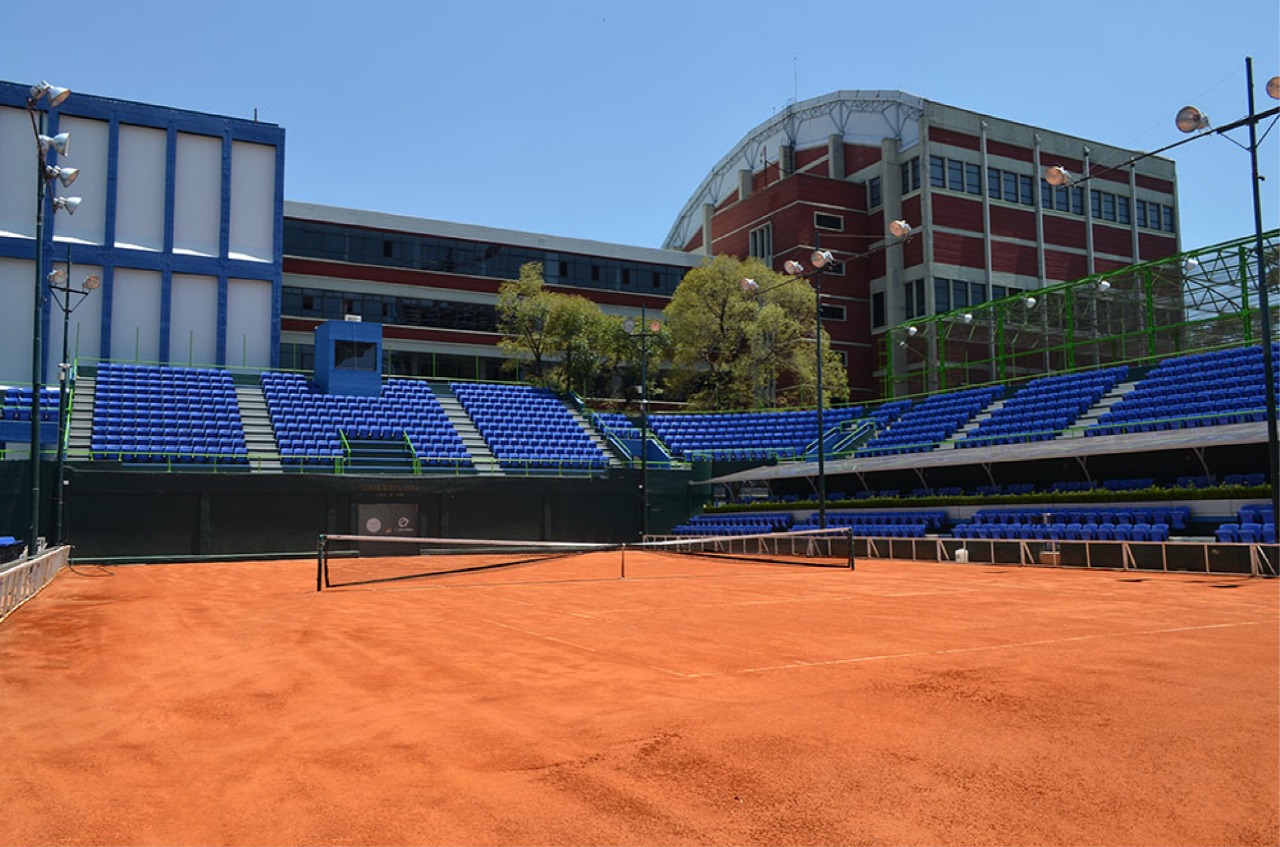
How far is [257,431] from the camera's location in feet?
144

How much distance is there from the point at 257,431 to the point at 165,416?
13.0 ft

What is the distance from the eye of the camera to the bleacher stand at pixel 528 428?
47812mm

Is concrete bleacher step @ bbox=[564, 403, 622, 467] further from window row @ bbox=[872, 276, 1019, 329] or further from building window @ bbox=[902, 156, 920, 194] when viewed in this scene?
building window @ bbox=[902, 156, 920, 194]

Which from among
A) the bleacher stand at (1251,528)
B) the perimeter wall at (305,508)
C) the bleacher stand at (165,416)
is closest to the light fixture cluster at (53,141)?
the perimeter wall at (305,508)

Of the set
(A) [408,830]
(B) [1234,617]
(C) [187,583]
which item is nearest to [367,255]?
(C) [187,583]

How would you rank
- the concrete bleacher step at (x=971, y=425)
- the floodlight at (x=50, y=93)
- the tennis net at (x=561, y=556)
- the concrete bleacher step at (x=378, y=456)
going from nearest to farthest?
the floodlight at (x=50, y=93)
the tennis net at (x=561, y=556)
the concrete bleacher step at (x=378, y=456)
the concrete bleacher step at (x=971, y=425)

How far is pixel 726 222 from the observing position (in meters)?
82.8

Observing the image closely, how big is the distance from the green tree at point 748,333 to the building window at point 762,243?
10724 mm

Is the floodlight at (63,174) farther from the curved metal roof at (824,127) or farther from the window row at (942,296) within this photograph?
the curved metal roof at (824,127)

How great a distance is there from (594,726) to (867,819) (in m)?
2.86

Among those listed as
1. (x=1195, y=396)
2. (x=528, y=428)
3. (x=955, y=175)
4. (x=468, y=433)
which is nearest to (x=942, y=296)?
(x=955, y=175)

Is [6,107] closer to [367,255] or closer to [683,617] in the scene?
[367,255]

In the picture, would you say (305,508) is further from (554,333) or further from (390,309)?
(390,309)

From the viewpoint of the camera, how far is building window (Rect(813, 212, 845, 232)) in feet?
239
